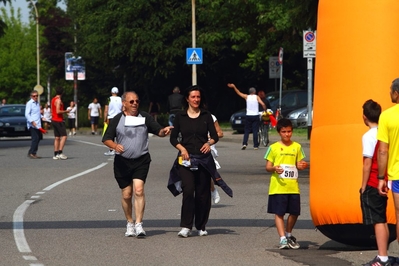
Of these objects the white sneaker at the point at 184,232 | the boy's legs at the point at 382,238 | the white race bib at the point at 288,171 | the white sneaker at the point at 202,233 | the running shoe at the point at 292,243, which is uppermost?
the white race bib at the point at 288,171

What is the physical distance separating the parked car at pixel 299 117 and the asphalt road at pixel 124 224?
17696mm

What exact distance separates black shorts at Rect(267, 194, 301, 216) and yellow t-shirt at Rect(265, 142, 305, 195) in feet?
0.15

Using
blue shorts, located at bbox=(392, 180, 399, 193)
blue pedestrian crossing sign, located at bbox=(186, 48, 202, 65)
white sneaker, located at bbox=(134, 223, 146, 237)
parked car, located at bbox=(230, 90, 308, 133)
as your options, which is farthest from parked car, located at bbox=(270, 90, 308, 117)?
blue shorts, located at bbox=(392, 180, 399, 193)

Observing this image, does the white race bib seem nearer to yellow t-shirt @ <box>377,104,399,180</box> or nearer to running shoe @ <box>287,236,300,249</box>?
running shoe @ <box>287,236,300,249</box>

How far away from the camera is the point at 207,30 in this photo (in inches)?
2162

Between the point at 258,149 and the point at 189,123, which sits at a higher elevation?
the point at 189,123

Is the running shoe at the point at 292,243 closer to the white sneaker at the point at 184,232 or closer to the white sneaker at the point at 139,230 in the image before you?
the white sneaker at the point at 184,232

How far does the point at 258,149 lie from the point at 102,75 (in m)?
44.4

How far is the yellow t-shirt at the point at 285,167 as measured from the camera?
1129cm

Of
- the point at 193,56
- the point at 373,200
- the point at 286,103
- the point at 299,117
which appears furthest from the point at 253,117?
the point at 373,200

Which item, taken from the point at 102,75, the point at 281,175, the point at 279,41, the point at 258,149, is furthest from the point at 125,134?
the point at 102,75

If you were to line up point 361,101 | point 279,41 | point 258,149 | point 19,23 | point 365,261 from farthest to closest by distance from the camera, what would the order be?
1. point 19,23
2. point 279,41
3. point 258,149
4. point 361,101
5. point 365,261

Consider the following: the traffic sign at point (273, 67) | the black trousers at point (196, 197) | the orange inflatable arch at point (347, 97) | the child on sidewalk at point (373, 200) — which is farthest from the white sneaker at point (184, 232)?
the traffic sign at point (273, 67)

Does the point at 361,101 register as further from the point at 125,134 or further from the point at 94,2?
the point at 94,2
